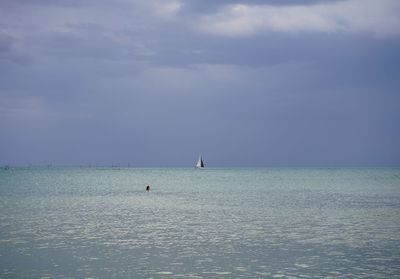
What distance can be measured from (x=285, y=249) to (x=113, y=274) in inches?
429

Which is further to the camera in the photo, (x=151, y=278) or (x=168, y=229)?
(x=168, y=229)

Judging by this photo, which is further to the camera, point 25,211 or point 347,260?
point 25,211

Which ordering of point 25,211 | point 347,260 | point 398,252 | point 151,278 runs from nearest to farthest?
1. point 151,278
2. point 347,260
3. point 398,252
4. point 25,211

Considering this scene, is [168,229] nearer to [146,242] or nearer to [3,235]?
[146,242]

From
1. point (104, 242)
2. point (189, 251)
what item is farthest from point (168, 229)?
point (189, 251)

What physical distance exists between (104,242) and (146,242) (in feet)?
9.20

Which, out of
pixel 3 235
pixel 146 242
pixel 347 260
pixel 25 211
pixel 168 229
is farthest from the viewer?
pixel 25 211

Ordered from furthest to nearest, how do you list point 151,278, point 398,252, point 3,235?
point 3,235 → point 398,252 → point 151,278

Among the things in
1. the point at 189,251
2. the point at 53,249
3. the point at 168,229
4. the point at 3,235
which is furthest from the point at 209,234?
the point at 3,235

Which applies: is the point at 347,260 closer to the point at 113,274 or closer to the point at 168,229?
the point at 113,274

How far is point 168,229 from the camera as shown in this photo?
3600 centimetres

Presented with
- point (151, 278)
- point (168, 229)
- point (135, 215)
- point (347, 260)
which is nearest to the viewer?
point (151, 278)

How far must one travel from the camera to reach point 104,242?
99.3ft

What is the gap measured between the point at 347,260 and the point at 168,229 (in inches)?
611
